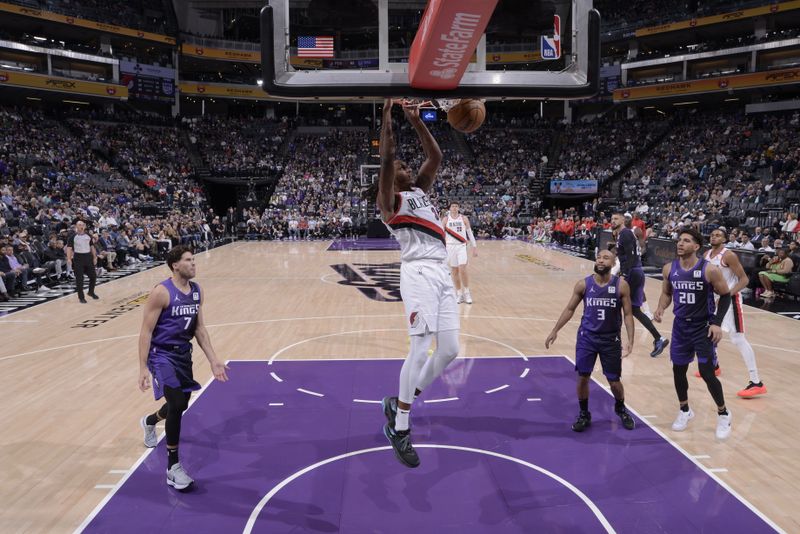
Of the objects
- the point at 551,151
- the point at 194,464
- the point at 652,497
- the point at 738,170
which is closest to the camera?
the point at 652,497

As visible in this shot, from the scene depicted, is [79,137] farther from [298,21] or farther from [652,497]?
[652,497]

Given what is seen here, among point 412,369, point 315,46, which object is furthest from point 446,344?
point 315,46

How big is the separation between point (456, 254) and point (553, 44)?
256 inches

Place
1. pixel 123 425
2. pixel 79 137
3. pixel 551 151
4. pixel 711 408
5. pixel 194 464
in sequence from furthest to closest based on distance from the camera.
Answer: pixel 551 151 → pixel 79 137 → pixel 711 408 → pixel 123 425 → pixel 194 464

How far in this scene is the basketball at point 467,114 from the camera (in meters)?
4.30

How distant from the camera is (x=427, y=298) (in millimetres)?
3996

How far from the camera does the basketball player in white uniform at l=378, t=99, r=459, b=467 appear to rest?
3.98 meters

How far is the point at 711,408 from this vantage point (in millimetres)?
5578

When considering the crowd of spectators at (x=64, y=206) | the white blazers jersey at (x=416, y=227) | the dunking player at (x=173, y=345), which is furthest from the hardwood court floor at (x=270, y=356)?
the white blazers jersey at (x=416, y=227)

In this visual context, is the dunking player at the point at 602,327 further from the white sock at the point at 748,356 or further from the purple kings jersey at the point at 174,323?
the purple kings jersey at the point at 174,323

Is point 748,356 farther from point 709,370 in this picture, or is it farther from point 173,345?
point 173,345

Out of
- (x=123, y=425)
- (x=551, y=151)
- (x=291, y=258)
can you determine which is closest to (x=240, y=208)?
(x=291, y=258)

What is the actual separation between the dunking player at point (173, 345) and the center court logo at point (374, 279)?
759cm

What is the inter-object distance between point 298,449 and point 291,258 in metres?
15.5
